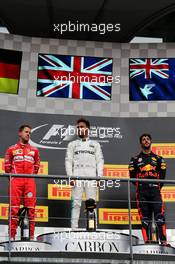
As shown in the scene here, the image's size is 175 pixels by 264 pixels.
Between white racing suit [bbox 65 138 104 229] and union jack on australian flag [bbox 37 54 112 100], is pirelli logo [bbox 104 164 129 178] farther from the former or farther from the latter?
white racing suit [bbox 65 138 104 229]

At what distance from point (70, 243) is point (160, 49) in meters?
3.91

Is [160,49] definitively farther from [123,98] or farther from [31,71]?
[31,71]

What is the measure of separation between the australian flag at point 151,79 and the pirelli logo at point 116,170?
3.12 ft

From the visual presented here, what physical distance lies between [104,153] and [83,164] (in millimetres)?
1509

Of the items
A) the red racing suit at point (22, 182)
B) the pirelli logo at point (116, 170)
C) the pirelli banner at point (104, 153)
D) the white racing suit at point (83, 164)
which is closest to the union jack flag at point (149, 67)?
the pirelli banner at point (104, 153)

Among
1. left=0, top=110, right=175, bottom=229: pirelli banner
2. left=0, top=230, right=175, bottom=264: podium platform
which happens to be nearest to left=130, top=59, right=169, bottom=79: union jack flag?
left=0, top=110, right=175, bottom=229: pirelli banner

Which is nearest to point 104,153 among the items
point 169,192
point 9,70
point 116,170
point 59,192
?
point 116,170

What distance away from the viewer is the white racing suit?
795cm

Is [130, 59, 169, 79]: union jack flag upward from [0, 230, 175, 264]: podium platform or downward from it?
upward

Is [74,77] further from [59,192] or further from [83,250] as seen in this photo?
[83,250]

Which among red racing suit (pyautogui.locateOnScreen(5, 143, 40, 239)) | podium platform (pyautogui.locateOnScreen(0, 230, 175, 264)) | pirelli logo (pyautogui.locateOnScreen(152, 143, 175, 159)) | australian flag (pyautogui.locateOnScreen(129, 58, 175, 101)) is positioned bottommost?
podium platform (pyautogui.locateOnScreen(0, 230, 175, 264))

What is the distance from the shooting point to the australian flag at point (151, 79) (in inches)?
387

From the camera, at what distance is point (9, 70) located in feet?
31.7

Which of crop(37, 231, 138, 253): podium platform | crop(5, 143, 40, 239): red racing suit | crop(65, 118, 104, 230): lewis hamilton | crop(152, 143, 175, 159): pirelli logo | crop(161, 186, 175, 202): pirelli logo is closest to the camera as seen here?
crop(37, 231, 138, 253): podium platform
